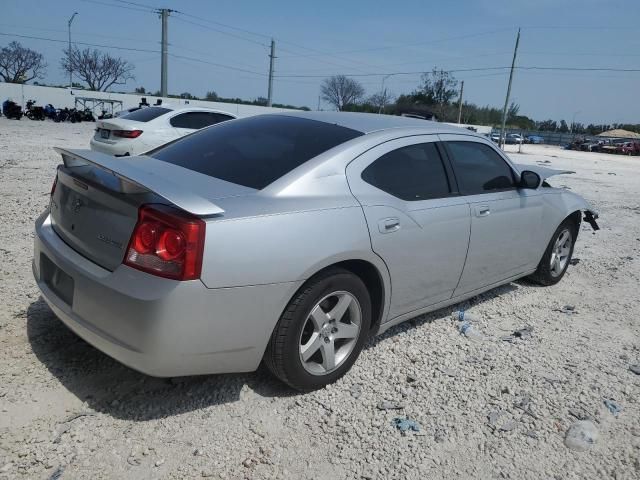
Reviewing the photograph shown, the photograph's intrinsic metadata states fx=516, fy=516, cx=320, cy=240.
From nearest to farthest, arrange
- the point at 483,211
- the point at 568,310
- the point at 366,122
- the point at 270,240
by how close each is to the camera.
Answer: the point at 270,240 < the point at 366,122 < the point at 483,211 < the point at 568,310

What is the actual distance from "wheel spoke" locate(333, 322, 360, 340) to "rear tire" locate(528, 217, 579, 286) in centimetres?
273

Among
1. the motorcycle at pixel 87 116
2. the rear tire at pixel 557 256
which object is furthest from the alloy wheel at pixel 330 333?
the motorcycle at pixel 87 116

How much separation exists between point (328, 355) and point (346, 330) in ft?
0.59

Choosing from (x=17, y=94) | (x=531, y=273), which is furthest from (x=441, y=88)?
(x=531, y=273)

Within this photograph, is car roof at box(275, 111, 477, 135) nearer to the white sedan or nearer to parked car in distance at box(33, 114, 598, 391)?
parked car in distance at box(33, 114, 598, 391)

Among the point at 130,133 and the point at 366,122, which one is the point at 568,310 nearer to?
the point at 366,122

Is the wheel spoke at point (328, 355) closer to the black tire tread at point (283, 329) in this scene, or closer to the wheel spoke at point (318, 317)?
the wheel spoke at point (318, 317)

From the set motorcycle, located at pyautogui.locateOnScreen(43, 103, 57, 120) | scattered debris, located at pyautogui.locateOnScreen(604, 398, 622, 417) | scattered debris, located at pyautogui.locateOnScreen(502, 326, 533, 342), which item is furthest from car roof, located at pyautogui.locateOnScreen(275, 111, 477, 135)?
motorcycle, located at pyautogui.locateOnScreen(43, 103, 57, 120)

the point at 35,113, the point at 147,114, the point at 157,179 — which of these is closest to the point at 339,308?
the point at 157,179

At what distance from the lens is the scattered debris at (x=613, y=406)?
3.05 m

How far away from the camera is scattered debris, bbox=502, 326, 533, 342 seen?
3.94 meters

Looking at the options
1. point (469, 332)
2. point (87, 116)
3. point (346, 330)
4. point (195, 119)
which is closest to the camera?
point (346, 330)

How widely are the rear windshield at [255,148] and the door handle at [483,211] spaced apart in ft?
3.67

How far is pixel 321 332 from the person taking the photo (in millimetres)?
2879
